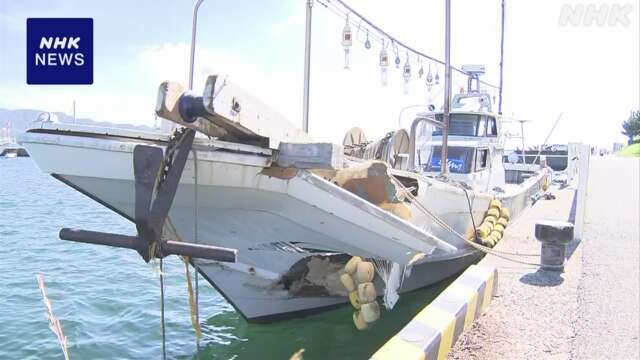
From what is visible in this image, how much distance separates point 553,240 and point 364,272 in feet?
7.68

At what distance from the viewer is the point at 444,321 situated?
4.01 m

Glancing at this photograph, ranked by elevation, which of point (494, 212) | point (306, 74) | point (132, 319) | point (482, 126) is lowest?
point (132, 319)

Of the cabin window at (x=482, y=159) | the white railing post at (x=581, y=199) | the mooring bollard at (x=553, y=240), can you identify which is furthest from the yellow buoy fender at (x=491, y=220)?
the mooring bollard at (x=553, y=240)

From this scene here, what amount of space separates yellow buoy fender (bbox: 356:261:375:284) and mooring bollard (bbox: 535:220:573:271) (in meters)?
2.14

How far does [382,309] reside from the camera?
7.58 m

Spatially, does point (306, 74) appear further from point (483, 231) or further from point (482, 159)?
point (482, 159)

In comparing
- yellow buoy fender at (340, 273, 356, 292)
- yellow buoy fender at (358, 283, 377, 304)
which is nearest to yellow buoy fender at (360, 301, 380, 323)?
yellow buoy fender at (358, 283, 377, 304)

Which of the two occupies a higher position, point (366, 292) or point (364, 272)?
point (364, 272)

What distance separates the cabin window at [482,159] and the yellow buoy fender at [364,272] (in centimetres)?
602

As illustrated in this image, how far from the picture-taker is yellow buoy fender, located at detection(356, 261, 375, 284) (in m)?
Result: 5.36

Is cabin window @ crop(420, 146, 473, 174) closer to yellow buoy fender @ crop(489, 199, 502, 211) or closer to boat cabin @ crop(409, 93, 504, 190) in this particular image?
boat cabin @ crop(409, 93, 504, 190)

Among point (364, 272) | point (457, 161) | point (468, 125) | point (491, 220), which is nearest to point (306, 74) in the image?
point (364, 272)

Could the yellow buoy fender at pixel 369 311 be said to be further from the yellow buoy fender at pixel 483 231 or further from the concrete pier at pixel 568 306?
the yellow buoy fender at pixel 483 231

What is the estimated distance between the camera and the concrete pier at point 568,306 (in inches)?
161
